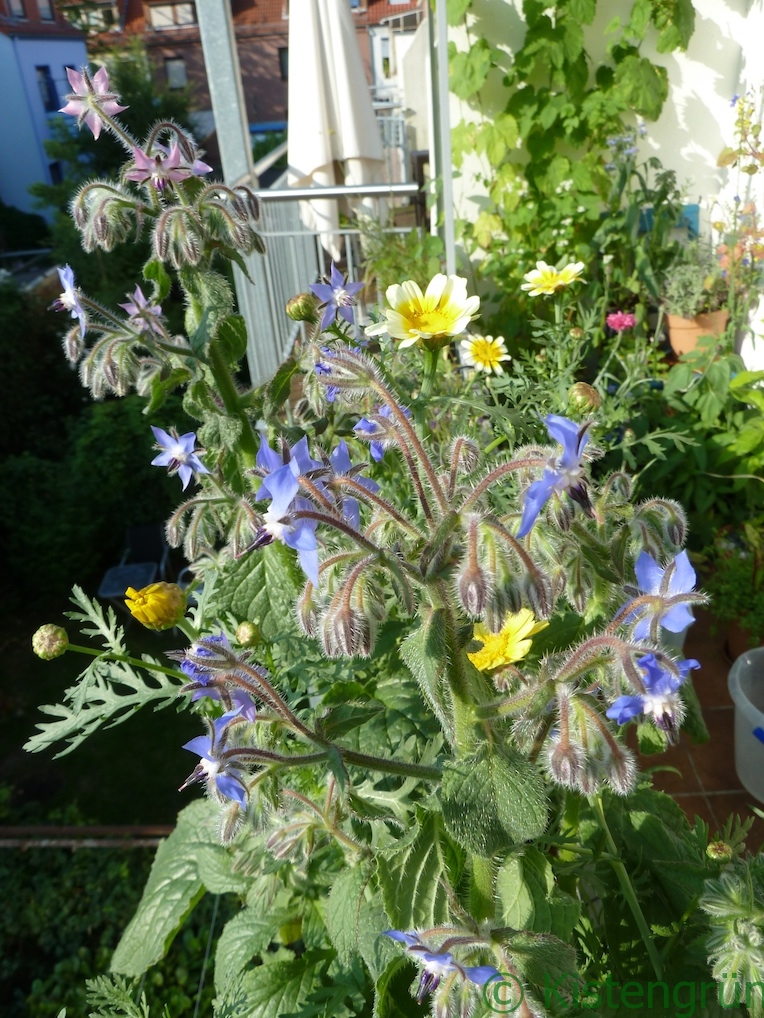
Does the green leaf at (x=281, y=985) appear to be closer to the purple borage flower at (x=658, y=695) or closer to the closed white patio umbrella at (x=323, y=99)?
the purple borage flower at (x=658, y=695)

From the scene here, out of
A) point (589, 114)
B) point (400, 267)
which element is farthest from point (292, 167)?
point (589, 114)

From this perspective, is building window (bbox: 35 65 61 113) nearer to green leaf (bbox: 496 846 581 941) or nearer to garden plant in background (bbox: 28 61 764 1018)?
garden plant in background (bbox: 28 61 764 1018)

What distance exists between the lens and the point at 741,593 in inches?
87.8

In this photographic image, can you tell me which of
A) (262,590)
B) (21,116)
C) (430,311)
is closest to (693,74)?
(430,311)

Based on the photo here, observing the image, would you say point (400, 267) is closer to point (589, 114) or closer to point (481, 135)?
point (481, 135)

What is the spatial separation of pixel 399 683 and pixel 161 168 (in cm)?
85

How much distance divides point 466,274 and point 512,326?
50 centimetres

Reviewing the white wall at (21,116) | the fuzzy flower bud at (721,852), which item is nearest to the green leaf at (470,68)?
the fuzzy flower bud at (721,852)

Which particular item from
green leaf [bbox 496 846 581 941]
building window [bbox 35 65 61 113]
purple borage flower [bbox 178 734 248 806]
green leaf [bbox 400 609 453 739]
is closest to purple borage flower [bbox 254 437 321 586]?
green leaf [bbox 400 609 453 739]

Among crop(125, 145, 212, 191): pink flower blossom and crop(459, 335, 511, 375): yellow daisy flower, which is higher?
crop(125, 145, 212, 191): pink flower blossom

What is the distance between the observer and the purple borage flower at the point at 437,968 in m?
0.73

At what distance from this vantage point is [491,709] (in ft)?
2.80

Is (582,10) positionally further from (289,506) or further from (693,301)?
(289,506)

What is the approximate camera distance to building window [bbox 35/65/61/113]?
663 inches
